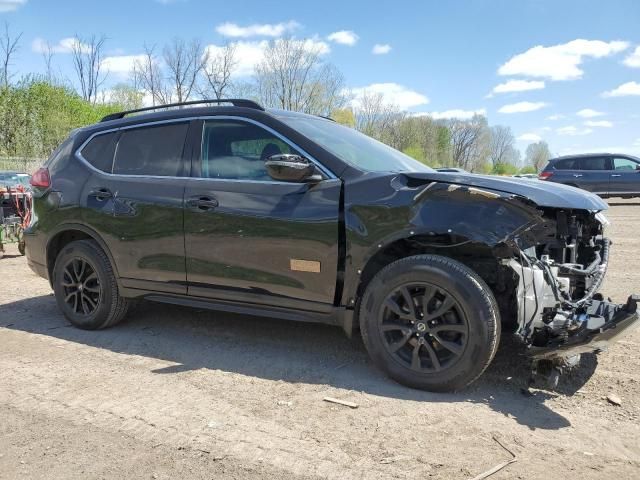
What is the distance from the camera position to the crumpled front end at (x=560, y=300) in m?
3.12

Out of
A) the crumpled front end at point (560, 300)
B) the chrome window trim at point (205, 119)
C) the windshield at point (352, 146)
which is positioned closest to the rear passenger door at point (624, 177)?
the windshield at point (352, 146)

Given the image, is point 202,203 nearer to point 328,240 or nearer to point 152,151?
point 152,151

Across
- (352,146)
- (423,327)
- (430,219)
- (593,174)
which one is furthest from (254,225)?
(593,174)

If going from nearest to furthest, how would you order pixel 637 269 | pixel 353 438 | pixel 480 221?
pixel 353 438 → pixel 480 221 → pixel 637 269

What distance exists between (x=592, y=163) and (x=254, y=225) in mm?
16365

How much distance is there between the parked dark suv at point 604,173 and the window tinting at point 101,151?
15.6 m

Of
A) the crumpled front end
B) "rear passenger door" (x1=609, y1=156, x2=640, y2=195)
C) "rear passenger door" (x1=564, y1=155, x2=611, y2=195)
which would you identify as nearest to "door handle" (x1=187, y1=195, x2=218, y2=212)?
the crumpled front end

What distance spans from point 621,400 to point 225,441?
2.40 meters

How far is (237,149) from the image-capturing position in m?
4.14

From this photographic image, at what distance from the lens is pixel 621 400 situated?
3283mm

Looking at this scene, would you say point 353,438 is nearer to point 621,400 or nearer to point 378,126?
point 621,400

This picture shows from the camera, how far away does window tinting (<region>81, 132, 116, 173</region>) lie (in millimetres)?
4789

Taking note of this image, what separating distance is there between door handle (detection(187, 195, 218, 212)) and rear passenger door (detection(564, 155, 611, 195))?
15.9m

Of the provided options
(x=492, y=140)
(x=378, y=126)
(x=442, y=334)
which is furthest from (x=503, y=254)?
(x=492, y=140)
